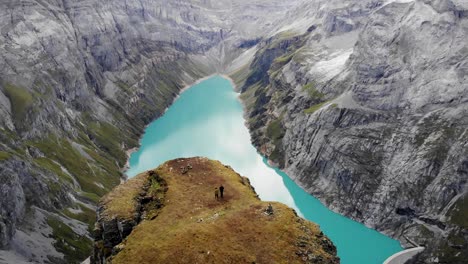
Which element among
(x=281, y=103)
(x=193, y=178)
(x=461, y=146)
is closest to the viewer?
(x=193, y=178)

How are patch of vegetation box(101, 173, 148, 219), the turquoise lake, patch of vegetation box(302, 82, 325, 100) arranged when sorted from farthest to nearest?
patch of vegetation box(302, 82, 325, 100), the turquoise lake, patch of vegetation box(101, 173, 148, 219)

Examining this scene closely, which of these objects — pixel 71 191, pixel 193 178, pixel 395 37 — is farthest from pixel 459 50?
pixel 71 191

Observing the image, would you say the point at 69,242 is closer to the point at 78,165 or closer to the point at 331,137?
the point at 78,165

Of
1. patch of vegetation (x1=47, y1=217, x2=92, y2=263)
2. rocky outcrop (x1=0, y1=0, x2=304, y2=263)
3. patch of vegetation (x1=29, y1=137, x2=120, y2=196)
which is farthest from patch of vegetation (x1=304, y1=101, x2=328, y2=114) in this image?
patch of vegetation (x1=47, y1=217, x2=92, y2=263)

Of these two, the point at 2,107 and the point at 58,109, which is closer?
the point at 2,107

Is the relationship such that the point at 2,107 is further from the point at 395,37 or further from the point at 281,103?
the point at 395,37

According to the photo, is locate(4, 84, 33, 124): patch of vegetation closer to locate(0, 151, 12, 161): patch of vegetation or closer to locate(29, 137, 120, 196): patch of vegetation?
locate(29, 137, 120, 196): patch of vegetation
